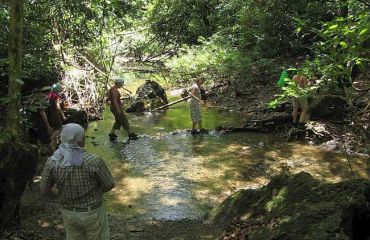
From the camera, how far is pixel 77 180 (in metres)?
3.97

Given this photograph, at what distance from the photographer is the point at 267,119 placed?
12945 mm

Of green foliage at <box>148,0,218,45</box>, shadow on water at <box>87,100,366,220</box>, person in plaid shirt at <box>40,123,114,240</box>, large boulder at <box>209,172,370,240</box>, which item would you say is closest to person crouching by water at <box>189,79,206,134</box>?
shadow on water at <box>87,100,366,220</box>

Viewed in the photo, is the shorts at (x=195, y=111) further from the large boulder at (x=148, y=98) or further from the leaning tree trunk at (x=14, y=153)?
the leaning tree trunk at (x=14, y=153)

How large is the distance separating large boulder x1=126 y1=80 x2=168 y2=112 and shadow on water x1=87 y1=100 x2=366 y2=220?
4.05 metres

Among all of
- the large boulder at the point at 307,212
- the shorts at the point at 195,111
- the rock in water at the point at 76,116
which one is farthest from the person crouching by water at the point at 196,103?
the large boulder at the point at 307,212

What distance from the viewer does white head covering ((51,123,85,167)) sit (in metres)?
3.85

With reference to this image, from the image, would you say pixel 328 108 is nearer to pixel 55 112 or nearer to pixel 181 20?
pixel 55 112

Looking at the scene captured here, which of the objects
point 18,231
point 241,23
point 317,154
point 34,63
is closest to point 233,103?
point 241,23

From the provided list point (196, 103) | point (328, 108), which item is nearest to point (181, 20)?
point (196, 103)

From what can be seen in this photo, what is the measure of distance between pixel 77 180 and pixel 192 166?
5887mm

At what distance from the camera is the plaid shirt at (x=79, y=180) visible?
3963mm

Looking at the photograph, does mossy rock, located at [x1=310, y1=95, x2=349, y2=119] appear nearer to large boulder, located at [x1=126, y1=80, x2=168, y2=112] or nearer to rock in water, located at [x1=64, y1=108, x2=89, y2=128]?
rock in water, located at [x1=64, y1=108, x2=89, y2=128]

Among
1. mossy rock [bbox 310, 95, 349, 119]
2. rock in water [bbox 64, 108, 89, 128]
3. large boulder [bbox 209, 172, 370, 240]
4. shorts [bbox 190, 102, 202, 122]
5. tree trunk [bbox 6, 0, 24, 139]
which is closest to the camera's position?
large boulder [bbox 209, 172, 370, 240]

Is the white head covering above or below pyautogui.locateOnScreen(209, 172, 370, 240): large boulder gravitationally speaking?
above
